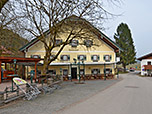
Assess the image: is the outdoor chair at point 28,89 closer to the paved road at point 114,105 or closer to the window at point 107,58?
the paved road at point 114,105

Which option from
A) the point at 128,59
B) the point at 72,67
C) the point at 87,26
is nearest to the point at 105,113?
the point at 87,26

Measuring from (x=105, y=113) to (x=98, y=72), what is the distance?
66.1 feet

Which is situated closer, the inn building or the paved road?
the paved road

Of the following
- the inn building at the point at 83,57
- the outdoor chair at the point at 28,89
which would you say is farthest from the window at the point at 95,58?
the outdoor chair at the point at 28,89

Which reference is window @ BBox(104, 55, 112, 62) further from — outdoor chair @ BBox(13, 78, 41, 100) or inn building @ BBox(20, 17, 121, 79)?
outdoor chair @ BBox(13, 78, 41, 100)

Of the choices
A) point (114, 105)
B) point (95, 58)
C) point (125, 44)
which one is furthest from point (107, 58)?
point (125, 44)

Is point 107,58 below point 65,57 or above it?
below

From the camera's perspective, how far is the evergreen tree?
5000 cm

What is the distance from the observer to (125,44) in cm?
5097

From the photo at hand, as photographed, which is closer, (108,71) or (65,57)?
(65,57)

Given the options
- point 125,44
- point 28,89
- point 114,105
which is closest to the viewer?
point 114,105

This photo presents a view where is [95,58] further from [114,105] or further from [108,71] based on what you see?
[114,105]

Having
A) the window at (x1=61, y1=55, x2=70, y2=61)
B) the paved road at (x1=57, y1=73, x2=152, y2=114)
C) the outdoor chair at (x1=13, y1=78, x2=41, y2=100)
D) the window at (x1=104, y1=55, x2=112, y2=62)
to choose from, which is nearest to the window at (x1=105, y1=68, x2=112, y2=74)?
the window at (x1=104, y1=55, x2=112, y2=62)

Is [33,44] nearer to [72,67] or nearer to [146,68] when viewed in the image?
[72,67]
